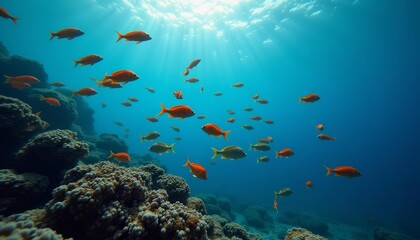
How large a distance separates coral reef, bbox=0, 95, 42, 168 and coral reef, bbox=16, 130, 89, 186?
0.99 meters

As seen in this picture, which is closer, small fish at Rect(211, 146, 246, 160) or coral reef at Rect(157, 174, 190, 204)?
coral reef at Rect(157, 174, 190, 204)

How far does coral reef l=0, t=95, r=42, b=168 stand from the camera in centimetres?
575

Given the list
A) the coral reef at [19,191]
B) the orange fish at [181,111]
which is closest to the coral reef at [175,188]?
the orange fish at [181,111]

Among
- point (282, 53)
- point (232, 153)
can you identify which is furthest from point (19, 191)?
point (282, 53)

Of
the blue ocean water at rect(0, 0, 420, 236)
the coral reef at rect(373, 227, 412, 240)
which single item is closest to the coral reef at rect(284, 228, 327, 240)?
the coral reef at rect(373, 227, 412, 240)

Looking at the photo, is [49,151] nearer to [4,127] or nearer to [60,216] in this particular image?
[4,127]

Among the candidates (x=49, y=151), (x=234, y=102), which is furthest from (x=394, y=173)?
(x=49, y=151)

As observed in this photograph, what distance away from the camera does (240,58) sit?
49781 millimetres

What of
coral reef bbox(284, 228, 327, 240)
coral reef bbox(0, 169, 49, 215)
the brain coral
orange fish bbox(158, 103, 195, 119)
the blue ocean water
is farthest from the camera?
the blue ocean water

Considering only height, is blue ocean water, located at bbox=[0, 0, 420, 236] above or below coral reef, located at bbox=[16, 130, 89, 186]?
above

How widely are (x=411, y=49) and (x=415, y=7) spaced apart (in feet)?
55.5

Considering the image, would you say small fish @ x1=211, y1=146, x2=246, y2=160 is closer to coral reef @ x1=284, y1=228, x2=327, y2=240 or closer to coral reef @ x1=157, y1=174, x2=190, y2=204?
coral reef @ x1=157, y1=174, x2=190, y2=204

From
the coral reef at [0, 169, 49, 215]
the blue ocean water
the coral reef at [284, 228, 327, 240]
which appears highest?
the blue ocean water

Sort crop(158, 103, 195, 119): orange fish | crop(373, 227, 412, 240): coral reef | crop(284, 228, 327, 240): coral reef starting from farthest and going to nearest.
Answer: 1. crop(373, 227, 412, 240): coral reef
2. crop(158, 103, 195, 119): orange fish
3. crop(284, 228, 327, 240): coral reef
